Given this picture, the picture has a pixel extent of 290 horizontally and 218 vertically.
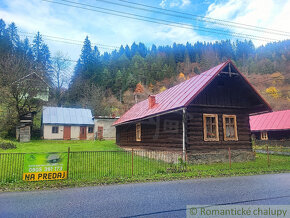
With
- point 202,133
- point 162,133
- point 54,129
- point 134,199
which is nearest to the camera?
point 134,199

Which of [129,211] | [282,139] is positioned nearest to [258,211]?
[129,211]

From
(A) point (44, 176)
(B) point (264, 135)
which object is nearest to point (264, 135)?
(B) point (264, 135)

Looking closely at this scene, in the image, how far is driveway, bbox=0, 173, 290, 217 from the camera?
620cm

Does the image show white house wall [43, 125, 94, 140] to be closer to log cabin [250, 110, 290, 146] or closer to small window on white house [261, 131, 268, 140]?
log cabin [250, 110, 290, 146]

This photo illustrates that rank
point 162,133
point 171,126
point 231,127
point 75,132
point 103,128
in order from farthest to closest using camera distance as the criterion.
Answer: point 103,128
point 75,132
point 162,133
point 231,127
point 171,126

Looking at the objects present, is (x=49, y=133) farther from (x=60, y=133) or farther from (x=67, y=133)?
(x=67, y=133)

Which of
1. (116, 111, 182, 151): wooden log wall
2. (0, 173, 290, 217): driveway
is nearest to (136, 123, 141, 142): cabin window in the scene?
(116, 111, 182, 151): wooden log wall

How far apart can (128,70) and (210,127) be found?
60168mm

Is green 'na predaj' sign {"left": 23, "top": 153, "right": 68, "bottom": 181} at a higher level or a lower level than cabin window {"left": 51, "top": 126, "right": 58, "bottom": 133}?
lower

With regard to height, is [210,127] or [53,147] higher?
[210,127]

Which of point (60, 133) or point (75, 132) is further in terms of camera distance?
point (75, 132)

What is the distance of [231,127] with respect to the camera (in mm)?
18625

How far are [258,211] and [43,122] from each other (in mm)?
35691

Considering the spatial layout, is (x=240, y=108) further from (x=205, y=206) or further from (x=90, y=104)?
(x=90, y=104)
